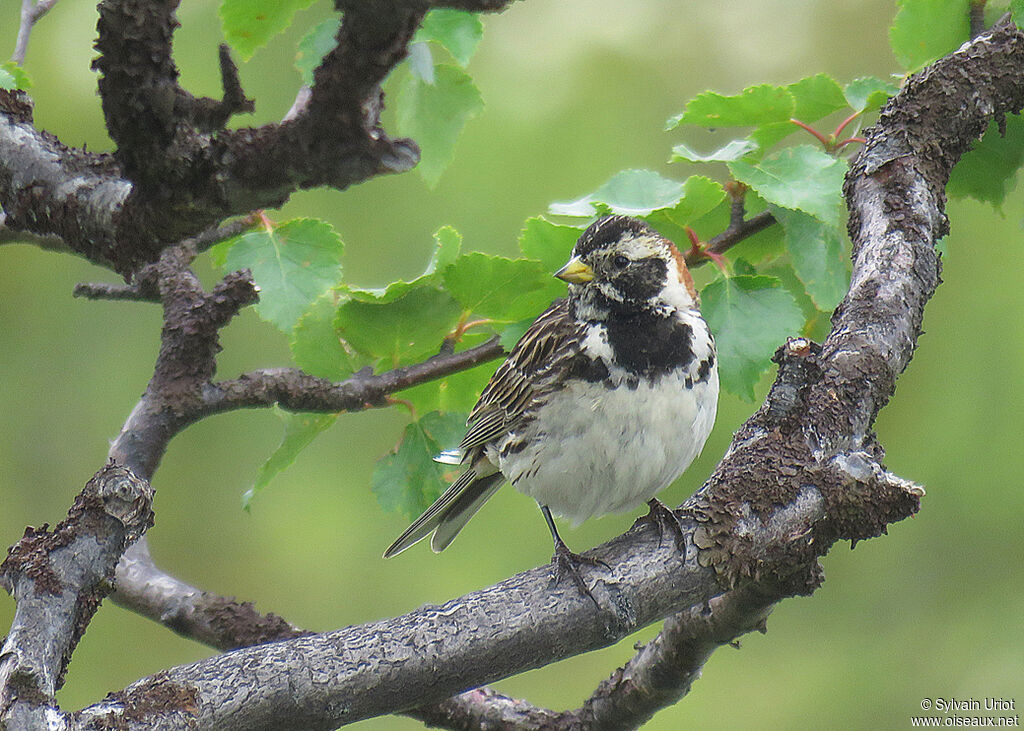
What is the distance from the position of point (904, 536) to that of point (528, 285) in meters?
2.58

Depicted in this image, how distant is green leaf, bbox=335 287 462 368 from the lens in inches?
80.7

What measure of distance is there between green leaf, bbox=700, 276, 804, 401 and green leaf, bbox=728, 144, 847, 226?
158 mm

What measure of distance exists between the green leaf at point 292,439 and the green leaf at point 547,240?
0.52m

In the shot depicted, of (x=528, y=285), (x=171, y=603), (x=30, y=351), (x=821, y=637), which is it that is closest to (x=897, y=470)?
(x=821, y=637)

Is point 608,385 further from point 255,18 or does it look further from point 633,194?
point 255,18

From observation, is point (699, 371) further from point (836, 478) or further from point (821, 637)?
point (821, 637)

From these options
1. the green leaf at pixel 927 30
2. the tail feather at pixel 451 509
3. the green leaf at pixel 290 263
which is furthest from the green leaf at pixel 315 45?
the green leaf at pixel 927 30

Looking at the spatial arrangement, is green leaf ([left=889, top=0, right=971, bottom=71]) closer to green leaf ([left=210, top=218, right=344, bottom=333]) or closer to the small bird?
the small bird

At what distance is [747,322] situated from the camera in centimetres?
203

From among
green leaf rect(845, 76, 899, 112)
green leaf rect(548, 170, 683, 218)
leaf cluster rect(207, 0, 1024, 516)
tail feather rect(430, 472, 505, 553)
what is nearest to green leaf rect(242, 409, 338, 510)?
leaf cluster rect(207, 0, 1024, 516)

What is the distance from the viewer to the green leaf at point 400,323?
6.73ft

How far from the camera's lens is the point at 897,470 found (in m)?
3.81

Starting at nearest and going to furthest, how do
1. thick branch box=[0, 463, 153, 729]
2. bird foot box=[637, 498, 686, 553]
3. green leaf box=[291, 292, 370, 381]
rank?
thick branch box=[0, 463, 153, 729] < bird foot box=[637, 498, 686, 553] < green leaf box=[291, 292, 370, 381]

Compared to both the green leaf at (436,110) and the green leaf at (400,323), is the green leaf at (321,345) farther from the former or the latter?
the green leaf at (436,110)
